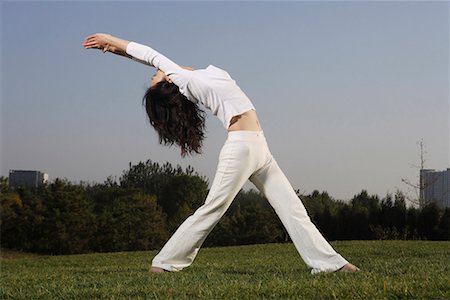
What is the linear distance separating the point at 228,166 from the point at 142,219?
19.0 meters

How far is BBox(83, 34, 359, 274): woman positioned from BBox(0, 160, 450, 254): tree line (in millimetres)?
16125

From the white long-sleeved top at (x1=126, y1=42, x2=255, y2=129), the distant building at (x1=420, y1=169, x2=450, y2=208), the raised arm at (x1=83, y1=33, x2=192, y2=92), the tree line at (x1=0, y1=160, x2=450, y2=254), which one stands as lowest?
the tree line at (x1=0, y1=160, x2=450, y2=254)

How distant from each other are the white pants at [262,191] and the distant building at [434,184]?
19.4 meters

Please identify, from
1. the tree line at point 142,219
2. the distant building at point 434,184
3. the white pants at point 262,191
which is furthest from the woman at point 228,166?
the distant building at point 434,184

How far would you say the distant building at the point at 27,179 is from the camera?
2478cm

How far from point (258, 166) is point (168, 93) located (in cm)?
109

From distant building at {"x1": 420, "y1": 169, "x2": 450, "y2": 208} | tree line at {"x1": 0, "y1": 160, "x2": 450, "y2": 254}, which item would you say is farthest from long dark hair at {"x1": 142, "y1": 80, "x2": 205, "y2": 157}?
distant building at {"x1": 420, "y1": 169, "x2": 450, "y2": 208}

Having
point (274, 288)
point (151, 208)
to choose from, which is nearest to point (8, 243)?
point (151, 208)

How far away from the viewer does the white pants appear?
5664mm

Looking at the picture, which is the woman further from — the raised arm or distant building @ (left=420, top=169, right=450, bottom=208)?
distant building @ (left=420, top=169, right=450, bottom=208)

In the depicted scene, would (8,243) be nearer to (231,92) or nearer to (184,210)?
(184,210)

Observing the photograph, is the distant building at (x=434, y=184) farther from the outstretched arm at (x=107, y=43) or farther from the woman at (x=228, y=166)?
the outstretched arm at (x=107, y=43)

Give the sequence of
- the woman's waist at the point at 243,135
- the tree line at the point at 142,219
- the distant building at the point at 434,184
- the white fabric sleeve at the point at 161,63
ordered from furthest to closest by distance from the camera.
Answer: the distant building at the point at 434,184 → the tree line at the point at 142,219 → the white fabric sleeve at the point at 161,63 → the woman's waist at the point at 243,135

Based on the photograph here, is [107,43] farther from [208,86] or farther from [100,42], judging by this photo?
[208,86]
